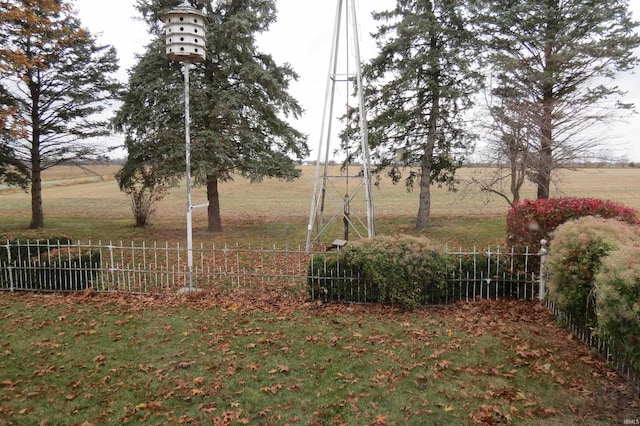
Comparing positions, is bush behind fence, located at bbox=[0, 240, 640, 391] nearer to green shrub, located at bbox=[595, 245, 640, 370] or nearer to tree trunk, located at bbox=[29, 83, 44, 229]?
green shrub, located at bbox=[595, 245, 640, 370]

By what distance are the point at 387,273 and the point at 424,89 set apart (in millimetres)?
10836

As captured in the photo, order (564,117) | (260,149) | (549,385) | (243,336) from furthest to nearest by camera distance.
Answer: (260,149)
(564,117)
(243,336)
(549,385)

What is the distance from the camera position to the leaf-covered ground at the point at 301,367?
365cm

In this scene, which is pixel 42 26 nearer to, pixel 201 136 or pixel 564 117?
pixel 201 136

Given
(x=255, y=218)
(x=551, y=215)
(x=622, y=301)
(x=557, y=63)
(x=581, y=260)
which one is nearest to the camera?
(x=622, y=301)

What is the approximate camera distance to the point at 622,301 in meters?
3.44

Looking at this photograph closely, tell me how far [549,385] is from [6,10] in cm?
1405

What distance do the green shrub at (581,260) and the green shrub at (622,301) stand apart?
0.70 metres

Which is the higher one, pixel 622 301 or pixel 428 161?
pixel 428 161

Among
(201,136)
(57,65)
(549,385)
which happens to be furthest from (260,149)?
(549,385)

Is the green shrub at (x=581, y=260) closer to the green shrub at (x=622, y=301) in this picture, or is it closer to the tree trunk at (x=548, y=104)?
the green shrub at (x=622, y=301)

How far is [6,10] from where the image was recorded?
1053 centimetres

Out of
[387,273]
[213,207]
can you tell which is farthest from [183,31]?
[213,207]

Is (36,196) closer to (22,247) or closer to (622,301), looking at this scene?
(22,247)
